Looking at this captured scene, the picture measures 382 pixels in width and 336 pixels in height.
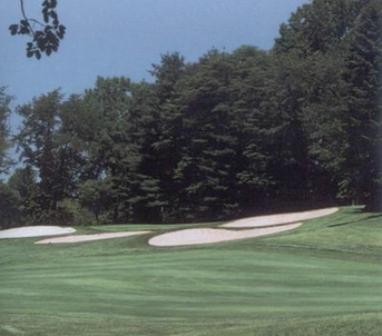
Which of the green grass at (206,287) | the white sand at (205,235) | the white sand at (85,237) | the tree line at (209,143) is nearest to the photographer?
the green grass at (206,287)

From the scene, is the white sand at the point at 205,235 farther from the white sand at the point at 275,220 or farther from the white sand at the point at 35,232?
the white sand at the point at 35,232

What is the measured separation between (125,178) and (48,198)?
9.60 meters

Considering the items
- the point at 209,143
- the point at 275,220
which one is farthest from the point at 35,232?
the point at 209,143

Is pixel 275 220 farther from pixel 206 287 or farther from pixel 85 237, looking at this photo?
pixel 206 287

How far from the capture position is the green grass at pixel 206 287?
8812 mm

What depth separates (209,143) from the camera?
5041 centimetres

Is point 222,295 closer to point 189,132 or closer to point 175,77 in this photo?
point 189,132

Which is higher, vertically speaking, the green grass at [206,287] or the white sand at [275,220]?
the white sand at [275,220]

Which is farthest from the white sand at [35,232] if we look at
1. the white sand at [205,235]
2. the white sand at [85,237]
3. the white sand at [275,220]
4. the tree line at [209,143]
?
the tree line at [209,143]

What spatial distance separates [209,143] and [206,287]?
36626 mm

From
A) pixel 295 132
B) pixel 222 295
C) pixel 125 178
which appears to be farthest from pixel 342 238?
pixel 125 178

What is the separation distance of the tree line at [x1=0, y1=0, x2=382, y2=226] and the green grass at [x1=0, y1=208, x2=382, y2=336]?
20990 mm

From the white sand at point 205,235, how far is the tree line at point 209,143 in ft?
50.3

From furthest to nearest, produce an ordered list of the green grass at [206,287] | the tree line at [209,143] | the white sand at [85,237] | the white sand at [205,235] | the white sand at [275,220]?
the tree line at [209,143], the white sand at [275,220], the white sand at [85,237], the white sand at [205,235], the green grass at [206,287]
